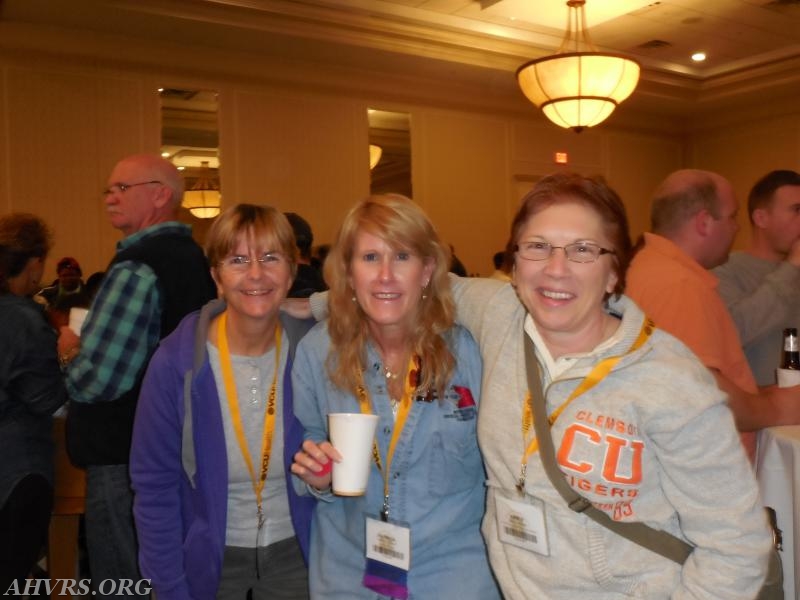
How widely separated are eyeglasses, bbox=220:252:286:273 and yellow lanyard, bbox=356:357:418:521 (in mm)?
435

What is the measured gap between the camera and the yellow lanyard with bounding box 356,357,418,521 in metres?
1.68

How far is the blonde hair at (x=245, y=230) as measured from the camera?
76.1 inches

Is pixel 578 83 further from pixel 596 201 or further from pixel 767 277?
pixel 596 201

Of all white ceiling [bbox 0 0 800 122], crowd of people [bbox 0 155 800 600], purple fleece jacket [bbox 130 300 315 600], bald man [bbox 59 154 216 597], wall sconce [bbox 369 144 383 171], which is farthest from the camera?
wall sconce [bbox 369 144 383 171]

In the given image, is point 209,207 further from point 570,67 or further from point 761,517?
point 761,517

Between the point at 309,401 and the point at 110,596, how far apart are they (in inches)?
49.7

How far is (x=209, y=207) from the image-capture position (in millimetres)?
7180

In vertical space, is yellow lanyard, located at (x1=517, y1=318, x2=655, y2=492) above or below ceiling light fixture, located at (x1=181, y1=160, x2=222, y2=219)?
below

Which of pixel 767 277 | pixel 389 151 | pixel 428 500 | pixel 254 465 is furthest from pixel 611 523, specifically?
pixel 389 151

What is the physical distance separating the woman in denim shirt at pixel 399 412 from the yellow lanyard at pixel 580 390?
0.86 ft

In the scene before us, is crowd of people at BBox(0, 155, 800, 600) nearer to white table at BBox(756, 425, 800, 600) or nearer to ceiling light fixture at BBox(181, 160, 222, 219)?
white table at BBox(756, 425, 800, 600)

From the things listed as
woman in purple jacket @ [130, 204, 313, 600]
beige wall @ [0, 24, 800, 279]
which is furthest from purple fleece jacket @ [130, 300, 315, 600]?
beige wall @ [0, 24, 800, 279]

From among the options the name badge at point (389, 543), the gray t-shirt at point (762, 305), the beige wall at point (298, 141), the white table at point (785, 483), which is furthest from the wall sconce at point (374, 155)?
the name badge at point (389, 543)

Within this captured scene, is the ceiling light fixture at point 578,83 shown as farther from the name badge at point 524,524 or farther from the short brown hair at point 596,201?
the name badge at point 524,524
